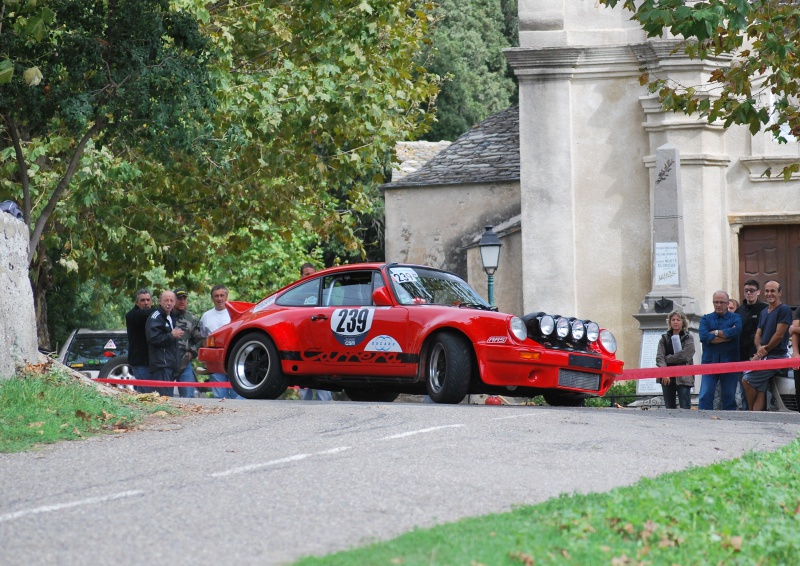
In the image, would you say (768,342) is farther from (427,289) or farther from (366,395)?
(366,395)

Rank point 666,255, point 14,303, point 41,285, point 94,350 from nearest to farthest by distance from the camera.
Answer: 1. point 14,303
2. point 94,350
3. point 666,255
4. point 41,285

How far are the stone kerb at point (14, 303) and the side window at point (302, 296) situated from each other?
3.24 m

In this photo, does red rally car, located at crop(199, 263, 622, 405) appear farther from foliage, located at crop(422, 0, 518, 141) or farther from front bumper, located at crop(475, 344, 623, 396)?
foliage, located at crop(422, 0, 518, 141)

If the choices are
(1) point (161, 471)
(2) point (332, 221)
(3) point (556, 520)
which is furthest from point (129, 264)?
(3) point (556, 520)

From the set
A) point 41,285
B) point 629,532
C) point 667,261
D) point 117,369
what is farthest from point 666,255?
point 629,532

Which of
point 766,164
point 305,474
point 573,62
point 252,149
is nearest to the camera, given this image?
point 305,474

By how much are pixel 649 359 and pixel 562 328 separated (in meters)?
7.05

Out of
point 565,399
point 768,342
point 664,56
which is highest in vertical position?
point 664,56

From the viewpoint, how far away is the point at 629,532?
6.04 metres

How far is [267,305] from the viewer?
49.0 feet

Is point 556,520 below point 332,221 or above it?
below

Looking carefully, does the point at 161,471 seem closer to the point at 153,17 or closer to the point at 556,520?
the point at 556,520

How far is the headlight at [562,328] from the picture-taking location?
13.3 metres

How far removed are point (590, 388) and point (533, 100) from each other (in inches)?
446
